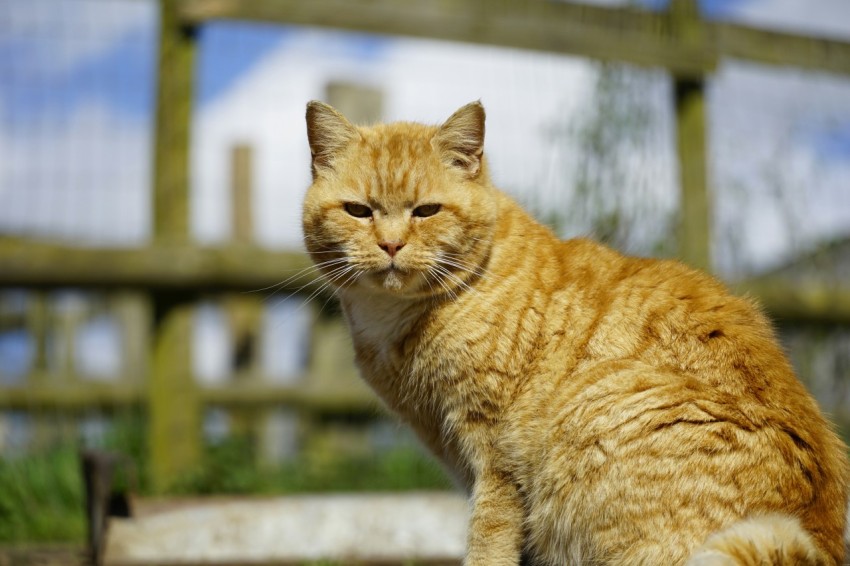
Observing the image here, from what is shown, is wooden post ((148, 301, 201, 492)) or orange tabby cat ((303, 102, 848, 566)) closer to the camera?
orange tabby cat ((303, 102, 848, 566))

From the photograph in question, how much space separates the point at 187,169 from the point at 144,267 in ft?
1.56

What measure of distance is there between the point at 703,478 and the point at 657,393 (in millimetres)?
220

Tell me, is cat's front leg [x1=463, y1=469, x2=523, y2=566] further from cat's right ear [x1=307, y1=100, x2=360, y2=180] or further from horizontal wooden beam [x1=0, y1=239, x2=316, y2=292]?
horizontal wooden beam [x1=0, y1=239, x2=316, y2=292]

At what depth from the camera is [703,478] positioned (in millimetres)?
1957

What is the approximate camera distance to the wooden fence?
3.80 meters

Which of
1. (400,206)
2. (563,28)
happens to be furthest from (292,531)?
(563,28)

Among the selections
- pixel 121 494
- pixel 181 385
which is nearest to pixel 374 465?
pixel 181 385

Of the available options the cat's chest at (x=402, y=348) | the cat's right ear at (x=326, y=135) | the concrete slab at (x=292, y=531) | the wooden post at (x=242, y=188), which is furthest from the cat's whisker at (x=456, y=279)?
the wooden post at (x=242, y=188)

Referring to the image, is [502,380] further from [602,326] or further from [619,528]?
[619,528]

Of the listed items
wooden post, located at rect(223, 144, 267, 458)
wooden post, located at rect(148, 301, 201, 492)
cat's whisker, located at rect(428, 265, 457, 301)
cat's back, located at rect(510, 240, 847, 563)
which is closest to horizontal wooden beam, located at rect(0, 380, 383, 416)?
wooden post, located at rect(148, 301, 201, 492)

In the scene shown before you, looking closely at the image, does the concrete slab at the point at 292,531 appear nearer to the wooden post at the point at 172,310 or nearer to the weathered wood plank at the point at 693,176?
the wooden post at the point at 172,310

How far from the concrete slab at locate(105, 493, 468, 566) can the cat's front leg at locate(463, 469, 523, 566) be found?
69cm

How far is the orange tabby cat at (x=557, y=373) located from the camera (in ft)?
6.44

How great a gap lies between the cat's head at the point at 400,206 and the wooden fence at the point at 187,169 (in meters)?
1.42
